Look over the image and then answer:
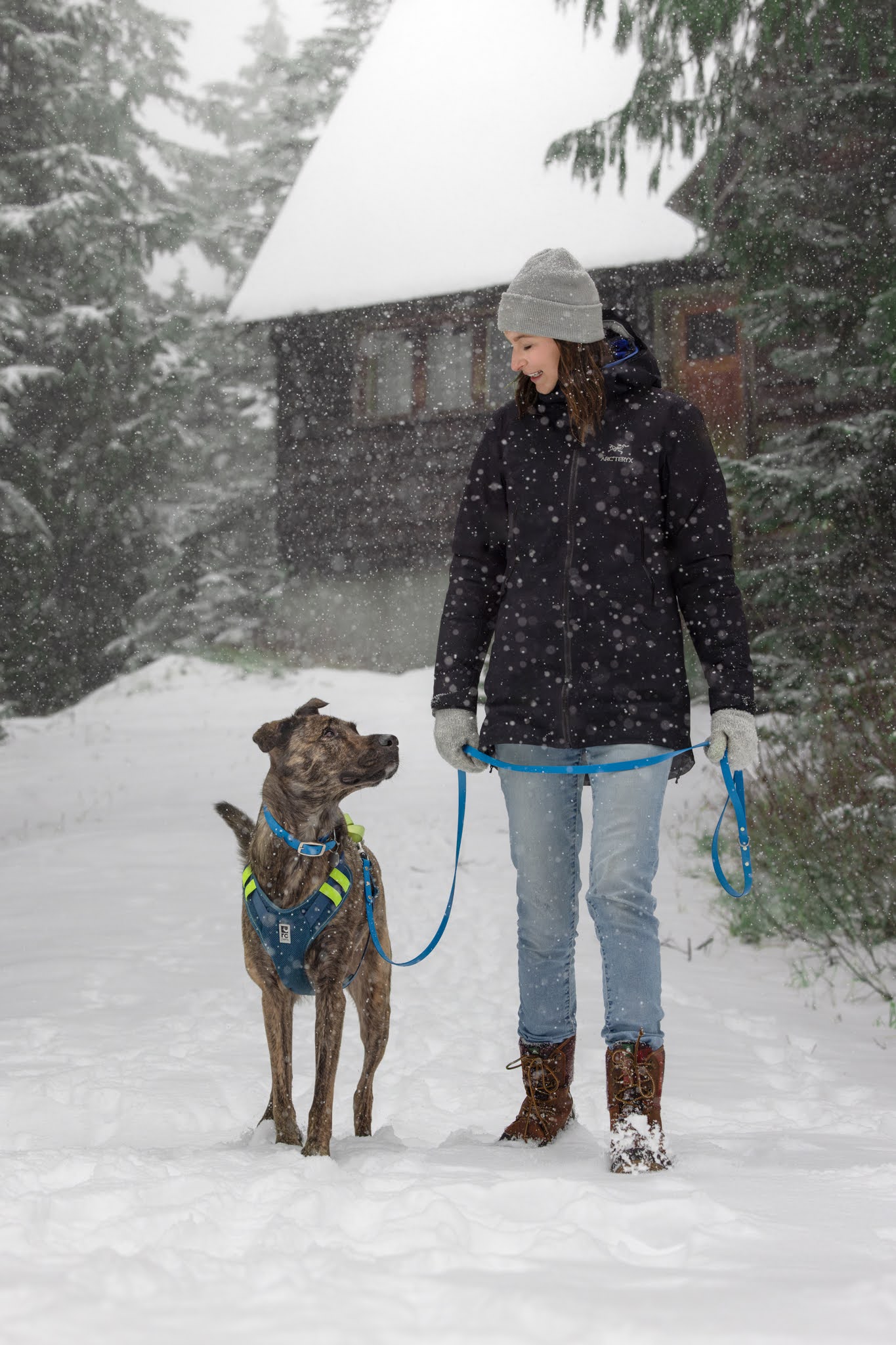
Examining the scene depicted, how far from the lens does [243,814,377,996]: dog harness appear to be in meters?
3.71

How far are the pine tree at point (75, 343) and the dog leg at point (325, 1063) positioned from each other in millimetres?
17315

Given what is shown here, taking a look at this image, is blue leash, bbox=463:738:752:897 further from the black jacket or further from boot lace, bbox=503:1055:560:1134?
boot lace, bbox=503:1055:560:1134

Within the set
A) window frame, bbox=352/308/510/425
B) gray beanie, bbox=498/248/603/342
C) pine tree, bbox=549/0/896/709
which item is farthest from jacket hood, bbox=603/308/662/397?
Result: window frame, bbox=352/308/510/425

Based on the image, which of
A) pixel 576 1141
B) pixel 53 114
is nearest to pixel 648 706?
pixel 576 1141

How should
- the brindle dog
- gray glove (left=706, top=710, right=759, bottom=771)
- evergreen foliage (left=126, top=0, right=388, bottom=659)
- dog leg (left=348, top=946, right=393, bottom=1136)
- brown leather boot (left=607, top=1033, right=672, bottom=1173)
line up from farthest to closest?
evergreen foliage (left=126, top=0, right=388, bottom=659)
dog leg (left=348, top=946, right=393, bottom=1136)
the brindle dog
gray glove (left=706, top=710, right=759, bottom=771)
brown leather boot (left=607, top=1033, right=672, bottom=1173)

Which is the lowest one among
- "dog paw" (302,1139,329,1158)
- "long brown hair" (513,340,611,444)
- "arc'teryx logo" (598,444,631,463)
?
"dog paw" (302,1139,329,1158)

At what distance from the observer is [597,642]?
138 inches

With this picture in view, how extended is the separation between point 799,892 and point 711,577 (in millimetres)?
4160

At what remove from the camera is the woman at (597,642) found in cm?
339

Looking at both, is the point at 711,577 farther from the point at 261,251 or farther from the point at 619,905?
the point at 261,251

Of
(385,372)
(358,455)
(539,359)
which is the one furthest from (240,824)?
(385,372)

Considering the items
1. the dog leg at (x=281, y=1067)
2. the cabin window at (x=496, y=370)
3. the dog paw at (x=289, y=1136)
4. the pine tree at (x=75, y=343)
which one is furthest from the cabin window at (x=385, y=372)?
the dog paw at (x=289, y=1136)

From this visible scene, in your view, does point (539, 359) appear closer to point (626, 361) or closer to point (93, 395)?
point (626, 361)

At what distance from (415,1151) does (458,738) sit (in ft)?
4.06
